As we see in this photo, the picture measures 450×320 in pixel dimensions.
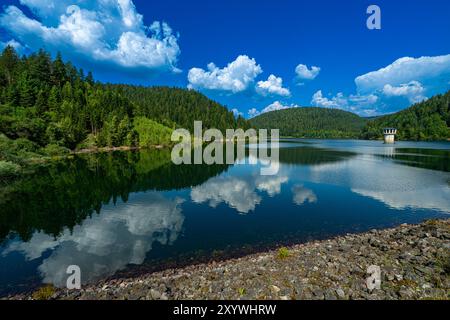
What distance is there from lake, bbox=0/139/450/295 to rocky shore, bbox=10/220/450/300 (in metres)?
2.85

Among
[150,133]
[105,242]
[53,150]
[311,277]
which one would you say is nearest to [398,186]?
[311,277]

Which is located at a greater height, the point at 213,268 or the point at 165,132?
the point at 165,132

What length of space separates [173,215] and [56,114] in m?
94.7

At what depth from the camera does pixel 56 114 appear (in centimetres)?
9425

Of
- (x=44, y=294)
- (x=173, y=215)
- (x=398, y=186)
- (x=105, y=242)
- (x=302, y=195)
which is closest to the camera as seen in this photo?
(x=44, y=294)

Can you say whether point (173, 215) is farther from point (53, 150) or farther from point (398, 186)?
point (53, 150)

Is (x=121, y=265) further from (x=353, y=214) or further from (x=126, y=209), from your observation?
(x=353, y=214)

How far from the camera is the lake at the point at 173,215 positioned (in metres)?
17.3

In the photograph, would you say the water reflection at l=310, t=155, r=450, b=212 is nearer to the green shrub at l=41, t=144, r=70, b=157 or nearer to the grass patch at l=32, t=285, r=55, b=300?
the grass patch at l=32, t=285, r=55, b=300

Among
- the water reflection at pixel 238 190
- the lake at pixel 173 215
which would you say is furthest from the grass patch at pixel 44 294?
the water reflection at pixel 238 190

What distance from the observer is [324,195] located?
34188 mm

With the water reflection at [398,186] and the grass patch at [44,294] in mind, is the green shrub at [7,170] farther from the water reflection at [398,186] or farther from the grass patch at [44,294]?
the water reflection at [398,186]
